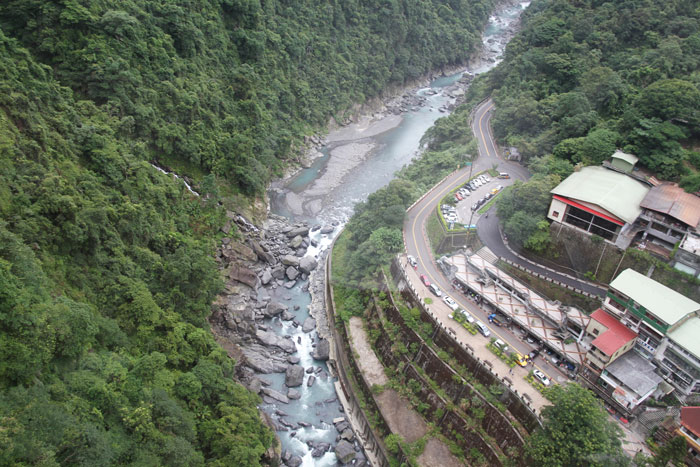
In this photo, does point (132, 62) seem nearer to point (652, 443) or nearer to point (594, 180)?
point (594, 180)

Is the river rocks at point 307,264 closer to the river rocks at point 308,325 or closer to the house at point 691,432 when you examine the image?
the river rocks at point 308,325

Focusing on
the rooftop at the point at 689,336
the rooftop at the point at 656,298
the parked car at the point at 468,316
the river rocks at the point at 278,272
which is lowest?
the river rocks at the point at 278,272

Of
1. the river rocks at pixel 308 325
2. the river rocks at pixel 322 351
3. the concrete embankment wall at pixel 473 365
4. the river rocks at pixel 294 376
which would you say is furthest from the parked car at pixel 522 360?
the river rocks at pixel 308 325

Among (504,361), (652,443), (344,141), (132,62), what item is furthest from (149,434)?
(344,141)

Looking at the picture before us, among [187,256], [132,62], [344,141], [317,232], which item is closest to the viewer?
[187,256]

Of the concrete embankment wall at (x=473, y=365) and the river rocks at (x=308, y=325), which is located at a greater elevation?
the concrete embankment wall at (x=473, y=365)

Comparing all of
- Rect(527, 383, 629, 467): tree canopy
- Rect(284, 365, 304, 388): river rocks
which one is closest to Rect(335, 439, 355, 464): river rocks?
Rect(284, 365, 304, 388): river rocks
